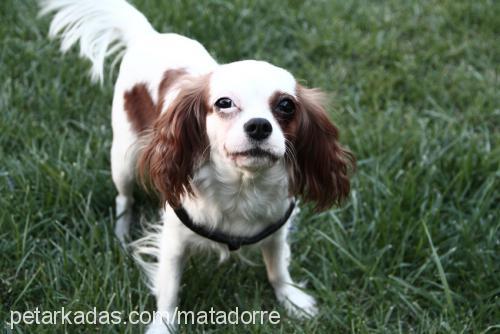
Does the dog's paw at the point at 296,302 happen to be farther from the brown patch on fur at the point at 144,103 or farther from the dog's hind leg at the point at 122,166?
the brown patch on fur at the point at 144,103

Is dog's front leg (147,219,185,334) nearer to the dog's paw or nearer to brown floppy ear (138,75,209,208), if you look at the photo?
brown floppy ear (138,75,209,208)

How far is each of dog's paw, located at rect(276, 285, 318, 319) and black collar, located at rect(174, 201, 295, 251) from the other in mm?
455

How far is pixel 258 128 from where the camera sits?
200 cm

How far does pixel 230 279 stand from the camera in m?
2.91

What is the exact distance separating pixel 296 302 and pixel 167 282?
58 cm

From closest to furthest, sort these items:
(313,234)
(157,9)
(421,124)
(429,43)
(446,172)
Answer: (313,234) → (446,172) → (421,124) → (157,9) → (429,43)

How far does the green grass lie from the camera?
277 cm

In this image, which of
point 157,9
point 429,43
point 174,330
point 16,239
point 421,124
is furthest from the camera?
point 429,43

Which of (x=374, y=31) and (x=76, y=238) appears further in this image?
(x=374, y=31)

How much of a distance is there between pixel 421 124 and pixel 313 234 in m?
1.07

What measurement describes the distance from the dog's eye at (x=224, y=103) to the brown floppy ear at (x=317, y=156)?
277mm

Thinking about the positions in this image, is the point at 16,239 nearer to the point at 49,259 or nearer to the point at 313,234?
the point at 49,259

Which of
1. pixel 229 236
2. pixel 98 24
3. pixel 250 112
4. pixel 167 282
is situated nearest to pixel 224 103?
pixel 250 112

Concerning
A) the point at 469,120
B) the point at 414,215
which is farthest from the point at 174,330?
the point at 469,120
